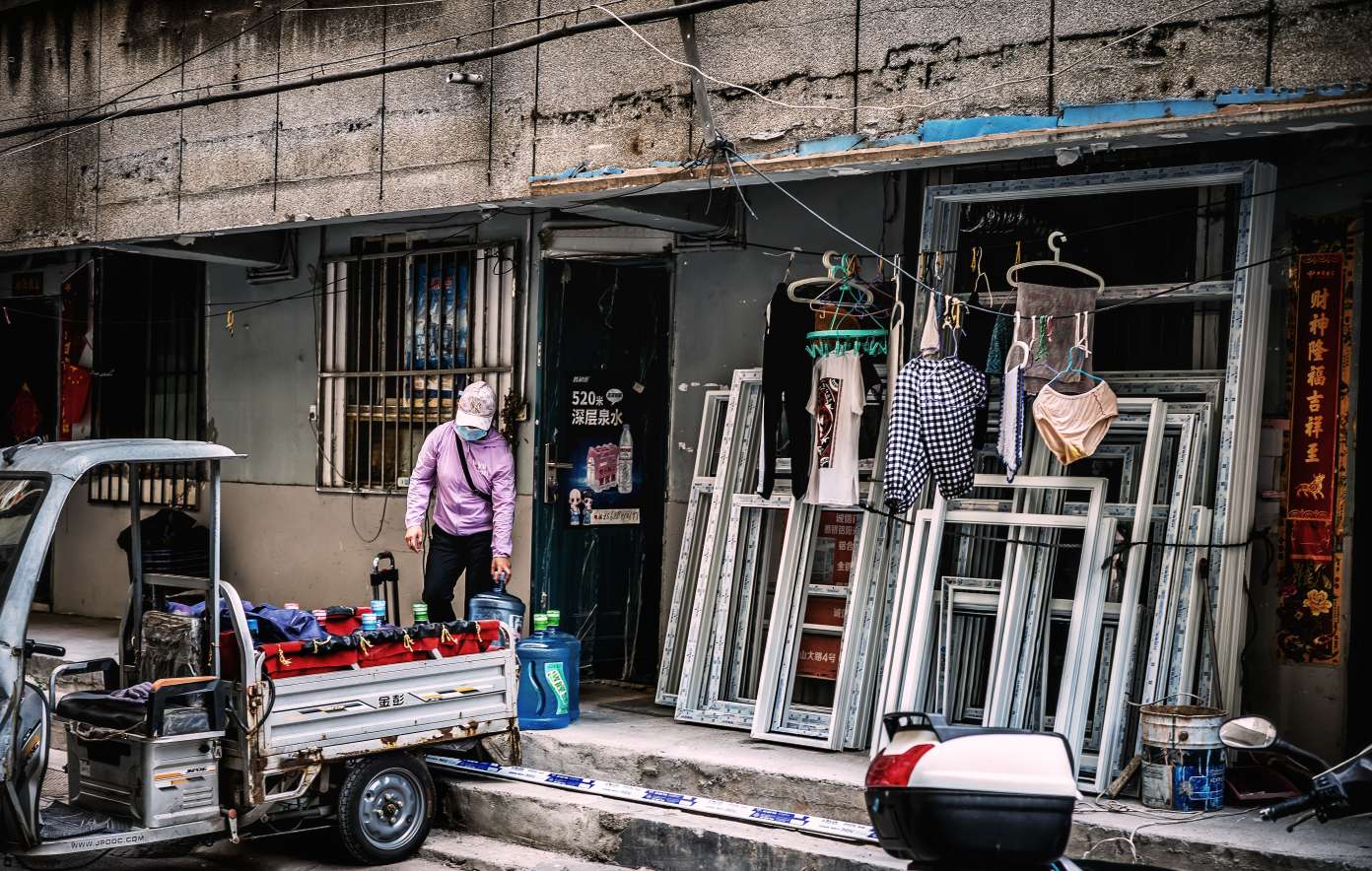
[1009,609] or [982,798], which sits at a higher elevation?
[982,798]

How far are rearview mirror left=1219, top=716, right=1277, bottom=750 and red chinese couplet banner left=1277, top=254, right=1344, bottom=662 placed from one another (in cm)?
379

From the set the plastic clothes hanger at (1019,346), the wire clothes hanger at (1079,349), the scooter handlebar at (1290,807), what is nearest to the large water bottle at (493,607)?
the plastic clothes hanger at (1019,346)

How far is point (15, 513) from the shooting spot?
19.8 feet

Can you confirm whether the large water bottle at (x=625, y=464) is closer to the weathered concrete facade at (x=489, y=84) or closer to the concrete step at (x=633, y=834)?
the weathered concrete facade at (x=489, y=84)

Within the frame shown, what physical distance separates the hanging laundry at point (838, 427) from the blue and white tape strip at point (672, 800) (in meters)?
1.92

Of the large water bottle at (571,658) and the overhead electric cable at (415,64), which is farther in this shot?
the large water bottle at (571,658)

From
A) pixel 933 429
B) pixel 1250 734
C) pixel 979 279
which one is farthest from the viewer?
pixel 979 279

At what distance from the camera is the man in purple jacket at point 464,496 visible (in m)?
9.31

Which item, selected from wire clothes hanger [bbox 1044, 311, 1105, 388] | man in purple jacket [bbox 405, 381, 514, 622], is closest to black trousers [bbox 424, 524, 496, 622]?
man in purple jacket [bbox 405, 381, 514, 622]

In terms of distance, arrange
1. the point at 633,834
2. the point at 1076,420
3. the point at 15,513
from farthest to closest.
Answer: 1. the point at 1076,420
2. the point at 633,834
3. the point at 15,513

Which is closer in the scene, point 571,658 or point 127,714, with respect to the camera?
point 127,714

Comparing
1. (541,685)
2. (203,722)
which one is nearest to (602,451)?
(541,685)

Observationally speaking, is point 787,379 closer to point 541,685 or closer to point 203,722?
point 541,685

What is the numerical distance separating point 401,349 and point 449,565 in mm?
2459
